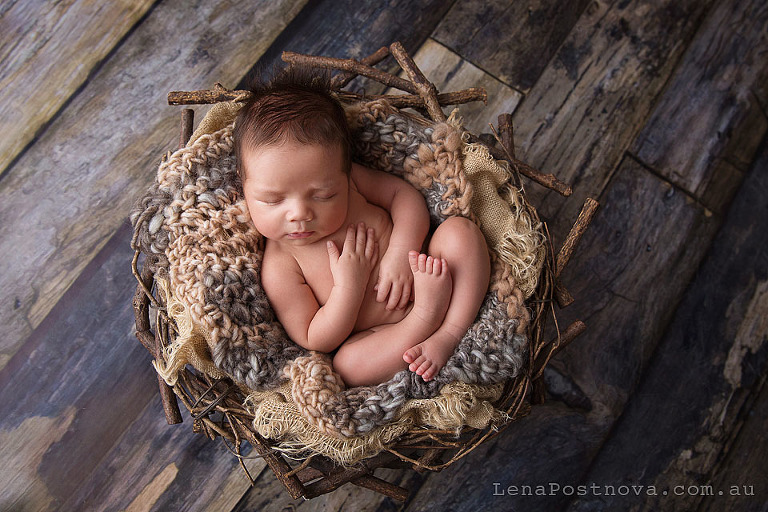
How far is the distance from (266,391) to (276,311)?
0.17 meters

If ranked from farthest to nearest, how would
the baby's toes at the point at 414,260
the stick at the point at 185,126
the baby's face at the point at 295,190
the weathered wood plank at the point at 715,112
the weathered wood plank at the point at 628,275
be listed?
the weathered wood plank at the point at 715,112
the weathered wood plank at the point at 628,275
the stick at the point at 185,126
the baby's toes at the point at 414,260
the baby's face at the point at 295,190

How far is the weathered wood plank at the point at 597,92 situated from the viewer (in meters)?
1.74

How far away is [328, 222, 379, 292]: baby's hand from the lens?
1287 millimetres

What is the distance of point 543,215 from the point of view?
5.56 ft

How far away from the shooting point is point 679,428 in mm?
1651

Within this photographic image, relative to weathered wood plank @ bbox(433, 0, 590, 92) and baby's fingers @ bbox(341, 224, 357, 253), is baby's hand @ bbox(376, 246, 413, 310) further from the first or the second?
weathered wood plank @ bbox(433, 0, 590, 92)

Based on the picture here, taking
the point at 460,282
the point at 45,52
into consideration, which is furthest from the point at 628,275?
the point at 45,52

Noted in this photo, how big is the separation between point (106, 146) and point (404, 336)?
1.05 metres

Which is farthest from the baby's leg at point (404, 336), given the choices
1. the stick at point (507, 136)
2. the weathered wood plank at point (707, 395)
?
the weathered wood plank at point (707, 395)

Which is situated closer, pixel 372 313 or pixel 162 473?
pixel 372 313

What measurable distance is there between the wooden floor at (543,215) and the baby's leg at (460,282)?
1.52 feet

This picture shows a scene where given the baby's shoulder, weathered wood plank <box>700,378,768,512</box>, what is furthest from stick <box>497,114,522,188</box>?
weathered wood plank <box>700,378,768,512</box>

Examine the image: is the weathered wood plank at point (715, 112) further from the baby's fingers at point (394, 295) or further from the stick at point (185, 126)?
the stick at point (185, 126)

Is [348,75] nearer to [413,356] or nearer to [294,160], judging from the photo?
[294,160]
